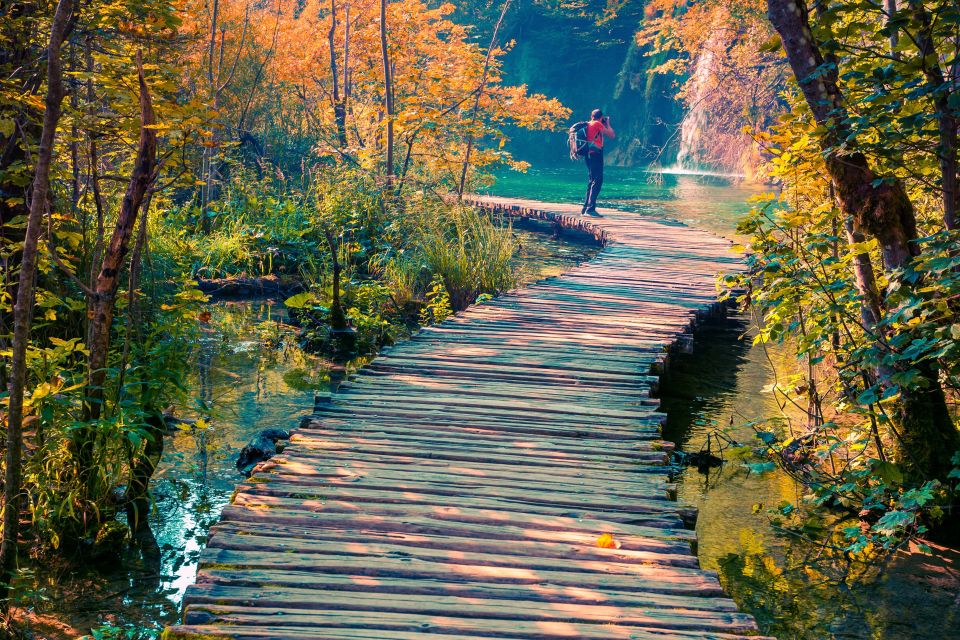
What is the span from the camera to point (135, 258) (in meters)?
3.92

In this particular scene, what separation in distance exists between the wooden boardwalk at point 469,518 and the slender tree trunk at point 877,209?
1137 millimetres

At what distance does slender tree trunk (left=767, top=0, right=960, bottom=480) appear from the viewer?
3.88 metres

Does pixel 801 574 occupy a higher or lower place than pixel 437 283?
lower

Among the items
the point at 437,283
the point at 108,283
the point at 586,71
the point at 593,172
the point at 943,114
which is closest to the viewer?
the point at 943,114

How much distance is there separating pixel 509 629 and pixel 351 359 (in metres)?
4.86

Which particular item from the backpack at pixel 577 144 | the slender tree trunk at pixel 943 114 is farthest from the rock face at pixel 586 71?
the slender tree trunk at pixel 943 114

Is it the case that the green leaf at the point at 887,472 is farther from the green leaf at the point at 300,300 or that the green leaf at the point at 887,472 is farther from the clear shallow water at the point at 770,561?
the green leaf at the point at 300,300

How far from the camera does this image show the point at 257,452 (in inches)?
193

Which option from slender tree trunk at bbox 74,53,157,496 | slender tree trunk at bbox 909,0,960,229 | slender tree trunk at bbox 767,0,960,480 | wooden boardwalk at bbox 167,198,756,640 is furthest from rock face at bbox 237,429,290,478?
slender tree trunk at bbox 909,0,960,229

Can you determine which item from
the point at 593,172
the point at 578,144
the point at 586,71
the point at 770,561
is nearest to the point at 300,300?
the point at 770,561

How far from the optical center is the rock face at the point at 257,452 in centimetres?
483

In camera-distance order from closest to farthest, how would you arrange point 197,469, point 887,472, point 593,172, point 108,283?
1. point 887,472
2. point 108,283
3. point 197,469
4. point 593,172

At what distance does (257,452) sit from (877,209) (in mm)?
3354

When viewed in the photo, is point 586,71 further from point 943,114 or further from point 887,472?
point 887,472
